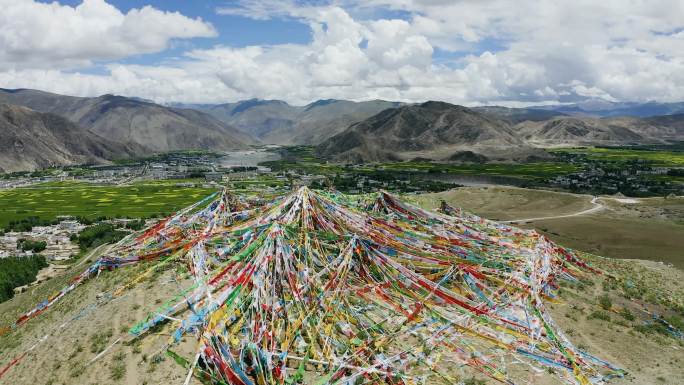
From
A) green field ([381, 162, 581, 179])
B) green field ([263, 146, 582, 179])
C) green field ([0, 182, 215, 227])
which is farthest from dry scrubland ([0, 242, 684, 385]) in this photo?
green field ([381, 162, 581, 179])

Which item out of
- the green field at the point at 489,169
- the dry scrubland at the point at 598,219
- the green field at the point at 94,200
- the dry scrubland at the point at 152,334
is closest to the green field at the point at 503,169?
the green field at the point at 489,169

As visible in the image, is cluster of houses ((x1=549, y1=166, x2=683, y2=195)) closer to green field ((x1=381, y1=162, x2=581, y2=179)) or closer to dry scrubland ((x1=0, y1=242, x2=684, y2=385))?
green field ((x1=381, y1=162, x2=581, y2=179))

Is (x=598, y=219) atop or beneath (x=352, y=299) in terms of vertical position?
beneath

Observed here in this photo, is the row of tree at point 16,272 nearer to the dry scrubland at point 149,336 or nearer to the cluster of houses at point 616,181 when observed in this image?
the dry scrubland at point 149,336

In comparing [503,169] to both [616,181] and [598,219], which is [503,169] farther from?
[598,219]

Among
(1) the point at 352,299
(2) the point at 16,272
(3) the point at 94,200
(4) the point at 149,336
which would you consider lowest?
(3) the point at 94,200

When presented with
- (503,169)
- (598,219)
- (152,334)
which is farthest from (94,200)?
(503,169)
